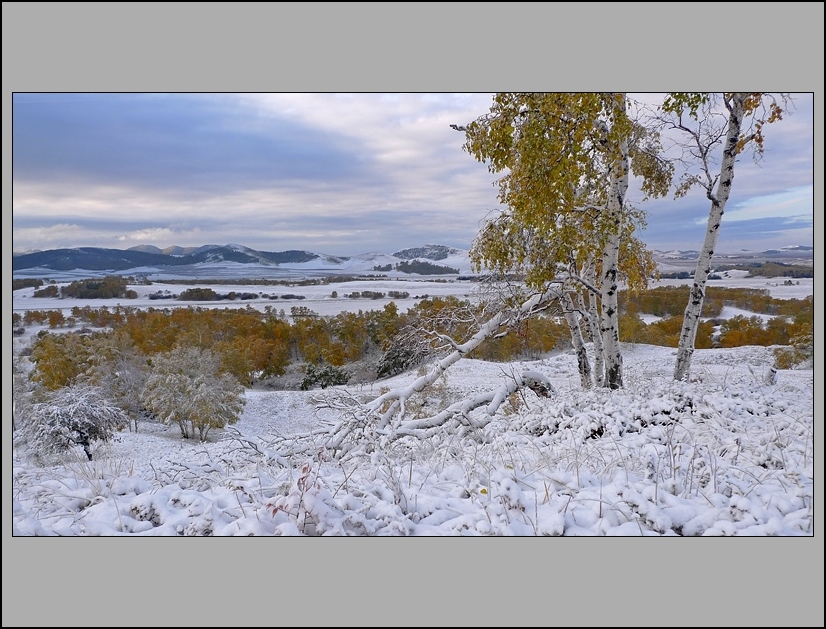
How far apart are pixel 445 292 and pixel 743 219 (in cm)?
296

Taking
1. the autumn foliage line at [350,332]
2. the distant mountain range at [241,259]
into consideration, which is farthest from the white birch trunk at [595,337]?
the distant mountain range at [241,259]

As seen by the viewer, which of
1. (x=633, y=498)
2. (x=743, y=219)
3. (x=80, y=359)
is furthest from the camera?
(x=80, y=359)

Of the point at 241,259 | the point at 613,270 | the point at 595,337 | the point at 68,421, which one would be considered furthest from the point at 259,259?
the point at 595,337

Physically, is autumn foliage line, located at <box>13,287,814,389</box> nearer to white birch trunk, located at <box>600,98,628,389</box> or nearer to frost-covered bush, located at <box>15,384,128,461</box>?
frost-covered bush, located at <box>15,384,128,461</box>

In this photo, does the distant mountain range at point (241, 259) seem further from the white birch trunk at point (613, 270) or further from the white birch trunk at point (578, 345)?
the white birch trunk at point (578, 345)

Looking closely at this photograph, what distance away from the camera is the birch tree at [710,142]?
3797 millimetres

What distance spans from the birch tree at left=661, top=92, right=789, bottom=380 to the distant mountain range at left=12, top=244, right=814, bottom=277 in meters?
0.35

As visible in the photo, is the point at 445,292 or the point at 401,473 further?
the point at 445,292

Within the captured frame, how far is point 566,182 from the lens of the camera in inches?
166

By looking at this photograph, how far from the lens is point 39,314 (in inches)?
145

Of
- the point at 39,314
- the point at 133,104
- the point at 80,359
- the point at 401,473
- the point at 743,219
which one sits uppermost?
the point at 133,104

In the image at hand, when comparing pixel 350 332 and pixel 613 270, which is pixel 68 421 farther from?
pixel 613 270

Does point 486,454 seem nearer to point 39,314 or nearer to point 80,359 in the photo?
point 39,314
